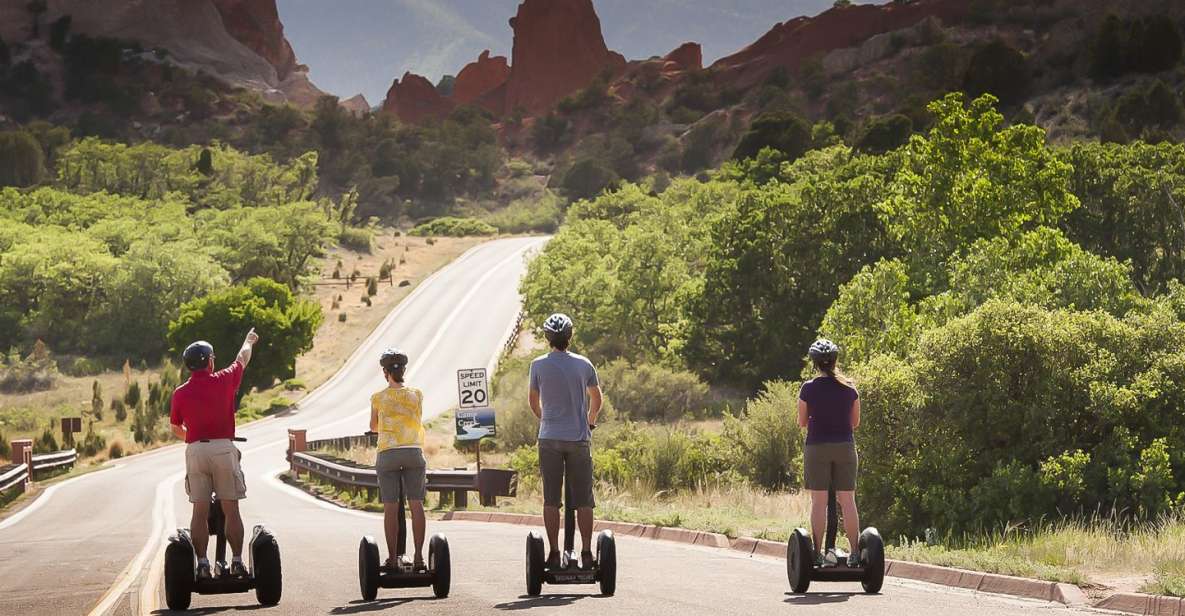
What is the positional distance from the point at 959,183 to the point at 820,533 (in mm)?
33431

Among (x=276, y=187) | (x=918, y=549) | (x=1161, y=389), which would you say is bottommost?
(x=918, y=549)

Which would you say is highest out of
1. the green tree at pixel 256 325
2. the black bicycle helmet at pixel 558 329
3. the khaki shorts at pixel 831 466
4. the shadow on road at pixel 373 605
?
the green tree at pixel 256 325

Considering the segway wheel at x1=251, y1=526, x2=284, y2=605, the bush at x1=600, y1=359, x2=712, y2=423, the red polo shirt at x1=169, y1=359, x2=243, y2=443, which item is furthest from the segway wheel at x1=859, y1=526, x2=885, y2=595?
the bush at x1=600, y1=359, x2=712, y2=423

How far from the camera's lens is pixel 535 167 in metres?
176

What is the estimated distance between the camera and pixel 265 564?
10.7 m

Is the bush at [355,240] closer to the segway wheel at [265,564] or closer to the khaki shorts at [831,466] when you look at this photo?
the segway wheel at [265,564]

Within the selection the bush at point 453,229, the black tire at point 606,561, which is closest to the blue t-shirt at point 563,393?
the black tire at point 606,561

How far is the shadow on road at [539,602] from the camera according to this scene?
10.7 m

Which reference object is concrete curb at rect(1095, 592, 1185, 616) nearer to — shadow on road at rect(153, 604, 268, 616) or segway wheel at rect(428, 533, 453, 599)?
segway wheel at rect(428, 533, 453, 599)

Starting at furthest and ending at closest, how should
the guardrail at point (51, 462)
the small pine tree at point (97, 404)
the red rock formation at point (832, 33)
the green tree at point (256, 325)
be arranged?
the red rock formation at point (832, 33), the green tree at point (256, 325), the small pine tree at point (97, 404), the guardrail at point (51, 462)

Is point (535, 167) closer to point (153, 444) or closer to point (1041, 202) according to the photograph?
point (153, 444)

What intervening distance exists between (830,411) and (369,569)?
387cm

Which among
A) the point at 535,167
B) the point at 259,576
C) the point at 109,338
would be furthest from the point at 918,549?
the point at 535,167

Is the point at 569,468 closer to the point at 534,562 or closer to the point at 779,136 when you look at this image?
the point at 534,562
